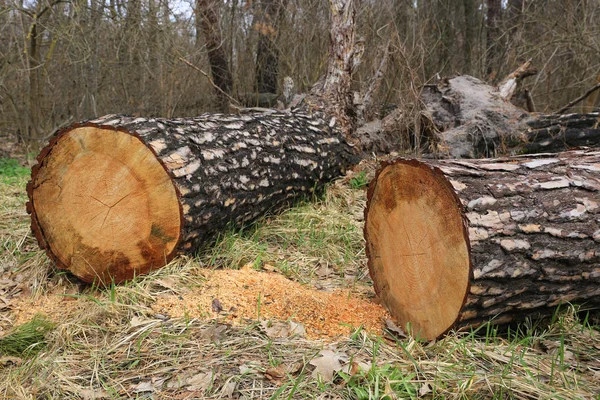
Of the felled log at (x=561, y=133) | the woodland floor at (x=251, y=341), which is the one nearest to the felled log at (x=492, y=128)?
the felled log at (x=561, y=133)

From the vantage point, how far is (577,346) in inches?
99.2

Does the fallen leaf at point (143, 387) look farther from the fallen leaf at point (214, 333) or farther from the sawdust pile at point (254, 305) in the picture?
the sawdust pile at point (254, 305)

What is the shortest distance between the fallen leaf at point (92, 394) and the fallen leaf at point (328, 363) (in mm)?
854

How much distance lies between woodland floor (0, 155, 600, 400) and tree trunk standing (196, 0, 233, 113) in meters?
5.42

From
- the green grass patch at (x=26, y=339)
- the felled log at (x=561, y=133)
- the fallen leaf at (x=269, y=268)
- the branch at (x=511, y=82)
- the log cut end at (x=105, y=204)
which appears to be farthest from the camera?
the branch at (x=511, y=82)

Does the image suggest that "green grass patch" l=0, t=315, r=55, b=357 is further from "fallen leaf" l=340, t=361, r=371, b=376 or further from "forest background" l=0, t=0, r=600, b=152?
"forest background" l=0, t=0, r=600, b=152

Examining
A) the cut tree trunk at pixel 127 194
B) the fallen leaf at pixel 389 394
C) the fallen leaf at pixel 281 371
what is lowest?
the fallen leaf at pixel 281 371

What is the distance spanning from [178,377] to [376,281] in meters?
1.29

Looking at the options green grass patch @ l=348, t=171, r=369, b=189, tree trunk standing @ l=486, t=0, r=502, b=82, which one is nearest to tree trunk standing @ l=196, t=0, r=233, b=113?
green grass patch @ l=348, t=171, r=369, b=189

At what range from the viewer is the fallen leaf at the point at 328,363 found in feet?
6.73

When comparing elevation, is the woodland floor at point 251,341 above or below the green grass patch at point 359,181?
below

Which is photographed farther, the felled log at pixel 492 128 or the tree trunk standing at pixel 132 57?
the tree trunk standing at pixel 132 57

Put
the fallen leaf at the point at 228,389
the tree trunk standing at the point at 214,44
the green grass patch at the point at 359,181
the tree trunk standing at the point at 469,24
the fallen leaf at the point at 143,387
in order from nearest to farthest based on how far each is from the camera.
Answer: the fallen leaf at the point at 228,389, the fallen leaf at the point at 143,387, the green grass patch at the point at 359,181, the tree trunk standing at the point at 214,44, the tree trunk standing at the point at 469,24

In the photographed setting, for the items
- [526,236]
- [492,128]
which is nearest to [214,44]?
[492,128]
